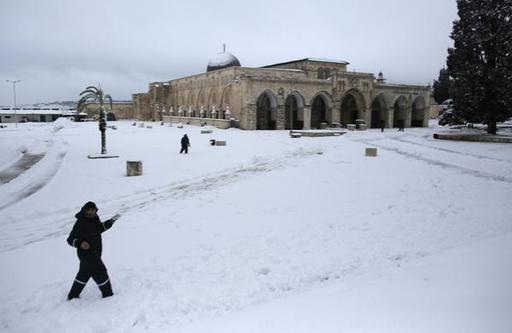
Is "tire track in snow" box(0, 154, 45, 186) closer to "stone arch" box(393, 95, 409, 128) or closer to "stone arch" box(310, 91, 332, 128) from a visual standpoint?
"stone arch" box(310, 91, 332, 128)

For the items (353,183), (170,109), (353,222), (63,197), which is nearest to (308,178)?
(353,183)

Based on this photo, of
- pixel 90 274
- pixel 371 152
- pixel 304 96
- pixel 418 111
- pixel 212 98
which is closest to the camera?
pixel 90 274

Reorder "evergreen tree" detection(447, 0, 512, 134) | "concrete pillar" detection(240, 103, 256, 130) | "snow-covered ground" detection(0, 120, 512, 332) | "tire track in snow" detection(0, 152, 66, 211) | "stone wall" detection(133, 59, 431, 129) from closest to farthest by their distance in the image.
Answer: "snow-covered ground" detection(0, 120, 512, 332) → "tire track in snow" detection(0, 152, 66, 211) → "evergreen tree" detection(447, 0, 512, 134) → "concrete pillar" detection(240, 103, 256, 130) → "stone wall" detection(133, 59, 431, 129)

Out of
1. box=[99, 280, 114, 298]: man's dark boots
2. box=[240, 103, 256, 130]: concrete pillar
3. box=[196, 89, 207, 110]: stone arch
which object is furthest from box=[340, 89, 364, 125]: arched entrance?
box=[99, 280, 114, 298]: man's dark boots

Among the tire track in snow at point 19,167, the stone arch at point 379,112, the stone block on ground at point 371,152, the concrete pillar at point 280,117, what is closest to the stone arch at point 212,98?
the concrete pillar at point 280,117

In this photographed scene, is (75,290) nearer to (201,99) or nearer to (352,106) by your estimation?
Answer: (352,106)

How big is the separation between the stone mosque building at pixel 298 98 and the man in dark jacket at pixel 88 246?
33.6 meters

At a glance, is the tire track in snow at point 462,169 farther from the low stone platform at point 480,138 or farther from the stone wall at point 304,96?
the stone wall at point 304,96

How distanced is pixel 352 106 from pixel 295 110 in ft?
28.2

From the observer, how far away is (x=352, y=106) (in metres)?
49.4

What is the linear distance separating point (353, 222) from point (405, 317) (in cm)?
428

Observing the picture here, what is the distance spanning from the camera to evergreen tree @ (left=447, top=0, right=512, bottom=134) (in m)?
28.8

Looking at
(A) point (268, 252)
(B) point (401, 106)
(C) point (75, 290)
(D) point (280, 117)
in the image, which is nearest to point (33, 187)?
(C) point (75, 290)

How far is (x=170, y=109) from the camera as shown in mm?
65312
